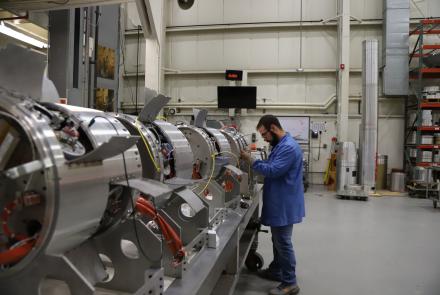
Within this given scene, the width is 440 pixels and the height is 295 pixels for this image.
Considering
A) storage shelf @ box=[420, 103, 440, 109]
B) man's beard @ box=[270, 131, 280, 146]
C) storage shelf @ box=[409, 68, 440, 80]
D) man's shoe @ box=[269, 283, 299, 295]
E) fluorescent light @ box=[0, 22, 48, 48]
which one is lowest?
man's shoe @ box=[269, 283, 299, 295]

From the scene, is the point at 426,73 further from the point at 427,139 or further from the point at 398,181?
the point at 398,181

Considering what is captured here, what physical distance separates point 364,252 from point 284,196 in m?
1.63

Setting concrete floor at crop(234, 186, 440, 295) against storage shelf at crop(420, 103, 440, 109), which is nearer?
concrete floor at crop(234, 186, 440, 295)

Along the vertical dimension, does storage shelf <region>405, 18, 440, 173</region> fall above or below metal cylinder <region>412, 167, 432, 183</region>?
above

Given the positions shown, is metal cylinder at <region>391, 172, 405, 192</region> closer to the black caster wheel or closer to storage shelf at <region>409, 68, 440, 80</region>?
storage shelf at <region>409, 68, 440, 80</region>

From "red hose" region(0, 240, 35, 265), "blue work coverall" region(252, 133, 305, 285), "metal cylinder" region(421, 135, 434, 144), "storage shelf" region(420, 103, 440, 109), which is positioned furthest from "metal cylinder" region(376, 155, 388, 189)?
"red hose" region(0, 240, 35, 265)

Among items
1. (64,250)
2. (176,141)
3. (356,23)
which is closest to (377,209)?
(356,23)

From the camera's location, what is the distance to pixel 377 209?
5.88 metres

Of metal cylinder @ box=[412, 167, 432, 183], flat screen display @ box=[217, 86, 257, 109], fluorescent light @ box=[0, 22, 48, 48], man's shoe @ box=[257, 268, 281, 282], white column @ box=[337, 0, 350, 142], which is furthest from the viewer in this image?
flat screen display @ box=[217, 86, 257, 109]

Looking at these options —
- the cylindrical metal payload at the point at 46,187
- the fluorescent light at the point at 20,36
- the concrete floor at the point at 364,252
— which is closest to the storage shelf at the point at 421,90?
the concrete floor at the point at 364,252

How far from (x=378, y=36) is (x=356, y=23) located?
22.5 inches

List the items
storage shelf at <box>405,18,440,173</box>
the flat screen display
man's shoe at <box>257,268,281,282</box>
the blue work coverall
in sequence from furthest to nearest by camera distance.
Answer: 1. the flat screen display
2. storage shelf at <box>405,18,440,173</box>
3. man's shoe at <box>257,268,281,282</box>
4. the blue work coverall

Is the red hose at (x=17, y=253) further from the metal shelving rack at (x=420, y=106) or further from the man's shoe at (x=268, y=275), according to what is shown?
the metal shelving rack at (x=420, y=106)

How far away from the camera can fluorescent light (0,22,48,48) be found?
3.66 metres
